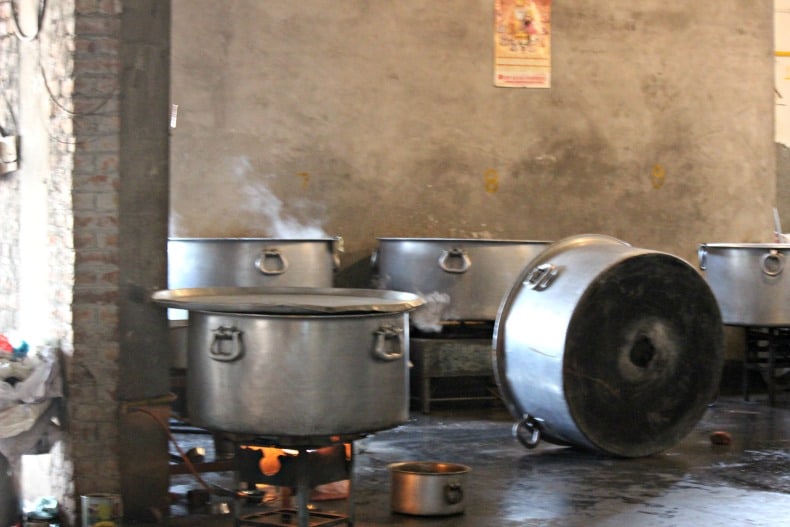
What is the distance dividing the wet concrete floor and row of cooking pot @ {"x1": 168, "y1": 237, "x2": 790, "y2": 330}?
37.2 inches

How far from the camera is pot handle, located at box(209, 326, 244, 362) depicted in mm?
4539

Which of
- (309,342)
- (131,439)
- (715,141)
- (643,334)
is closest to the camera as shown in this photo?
(309,342)

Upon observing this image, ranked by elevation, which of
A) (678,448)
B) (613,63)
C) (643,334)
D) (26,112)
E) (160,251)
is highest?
(613,63)

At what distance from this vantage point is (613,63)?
32.1 feet

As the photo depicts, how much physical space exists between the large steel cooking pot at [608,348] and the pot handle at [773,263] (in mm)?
1869

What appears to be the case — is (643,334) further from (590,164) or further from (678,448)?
(590,164)

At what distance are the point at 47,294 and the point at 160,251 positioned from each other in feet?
1.91

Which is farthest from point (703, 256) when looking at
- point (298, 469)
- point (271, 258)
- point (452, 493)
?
point (298, 469)

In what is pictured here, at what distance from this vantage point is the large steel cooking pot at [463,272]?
827 centimetres

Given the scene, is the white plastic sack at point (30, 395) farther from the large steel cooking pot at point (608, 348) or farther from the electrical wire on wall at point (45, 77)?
the large steel cooking pot at point (608, 348)

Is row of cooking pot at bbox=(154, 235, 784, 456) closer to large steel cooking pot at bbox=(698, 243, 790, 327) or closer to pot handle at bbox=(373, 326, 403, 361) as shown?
pot handle at bbox=(373, 326, 403, 361)

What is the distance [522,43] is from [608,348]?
3661mm

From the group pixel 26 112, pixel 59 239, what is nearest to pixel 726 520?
pixel 59 239

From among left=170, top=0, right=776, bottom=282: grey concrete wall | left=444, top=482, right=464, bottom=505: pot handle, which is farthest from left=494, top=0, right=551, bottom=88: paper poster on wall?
left=444, top=482, right=464, bottom=505: pot handle
